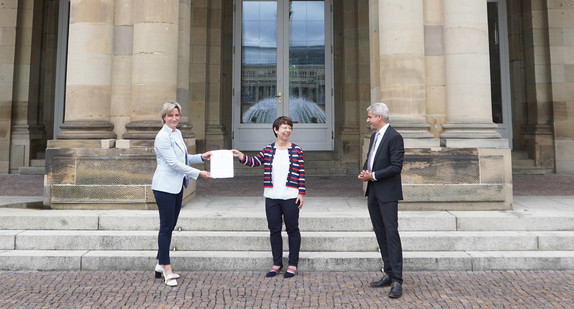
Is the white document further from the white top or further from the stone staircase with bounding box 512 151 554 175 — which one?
the stone staircase with bounding box 512 151 554 175

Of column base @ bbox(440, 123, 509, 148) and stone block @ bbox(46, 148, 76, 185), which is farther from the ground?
column base @ bbox(440, 123, 509, 148)

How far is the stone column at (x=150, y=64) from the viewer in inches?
236

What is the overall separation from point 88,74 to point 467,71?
5840 millimetres

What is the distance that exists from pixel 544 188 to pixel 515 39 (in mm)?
5653

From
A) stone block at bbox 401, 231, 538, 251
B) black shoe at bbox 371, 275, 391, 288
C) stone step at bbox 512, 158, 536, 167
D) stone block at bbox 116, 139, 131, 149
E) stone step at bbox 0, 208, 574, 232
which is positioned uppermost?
stone block at bbox 116, 139, 131, 149

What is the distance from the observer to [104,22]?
6.06m

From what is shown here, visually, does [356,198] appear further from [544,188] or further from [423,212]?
[544,188]

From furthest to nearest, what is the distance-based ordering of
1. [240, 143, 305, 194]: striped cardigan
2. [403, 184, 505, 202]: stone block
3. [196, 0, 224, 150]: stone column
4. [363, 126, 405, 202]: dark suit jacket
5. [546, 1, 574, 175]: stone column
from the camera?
[196, 0, 224, 150]: stone column, [546, 1, 574, 175]: stone column, [403, 184, 505, 202]: stone block, [240, 143, 305, 194]: striped cardigan, [363, 126, 405, 202]: dark suit jacket

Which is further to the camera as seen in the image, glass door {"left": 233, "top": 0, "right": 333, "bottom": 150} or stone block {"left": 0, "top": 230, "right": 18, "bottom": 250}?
glass door {"left": 233, "top": 0, "right": 333, "bottom": 150}

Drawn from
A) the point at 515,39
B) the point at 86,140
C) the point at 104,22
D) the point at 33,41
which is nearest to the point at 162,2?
the point at 104,22

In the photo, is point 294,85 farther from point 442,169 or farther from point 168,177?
point 168,177

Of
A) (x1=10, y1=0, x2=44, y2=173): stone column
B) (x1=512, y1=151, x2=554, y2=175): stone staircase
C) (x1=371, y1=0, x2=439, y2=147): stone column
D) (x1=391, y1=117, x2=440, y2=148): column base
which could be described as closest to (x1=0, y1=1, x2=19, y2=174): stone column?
(x1=10, y1=0, x2=44, y2=173): stone column

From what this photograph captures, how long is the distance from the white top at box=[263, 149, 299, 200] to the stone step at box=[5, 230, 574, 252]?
0.97 metres

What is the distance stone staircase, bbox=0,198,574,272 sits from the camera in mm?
4398
